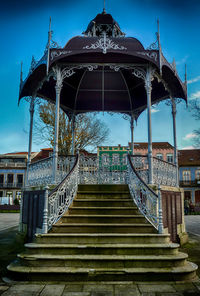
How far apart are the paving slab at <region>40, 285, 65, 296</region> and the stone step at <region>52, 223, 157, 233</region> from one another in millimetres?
1673

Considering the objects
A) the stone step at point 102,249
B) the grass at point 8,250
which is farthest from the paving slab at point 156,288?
the grass at point 8,250

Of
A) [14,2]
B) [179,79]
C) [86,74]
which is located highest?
[14,2]

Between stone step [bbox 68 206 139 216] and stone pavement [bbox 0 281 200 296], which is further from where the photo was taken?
stone step [bbox 68 206 139 216]

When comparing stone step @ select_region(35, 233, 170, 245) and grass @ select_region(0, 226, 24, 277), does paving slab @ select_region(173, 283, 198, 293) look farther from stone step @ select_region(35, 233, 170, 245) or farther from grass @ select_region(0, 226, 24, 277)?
grass @ select_region(0, 226, 24, 277)

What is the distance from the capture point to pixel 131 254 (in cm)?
478

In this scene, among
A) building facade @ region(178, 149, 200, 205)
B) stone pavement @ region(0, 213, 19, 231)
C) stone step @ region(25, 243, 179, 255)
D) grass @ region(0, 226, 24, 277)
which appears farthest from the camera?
building facade @ region(178, 149, 200, 205)

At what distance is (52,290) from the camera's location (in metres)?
3.82

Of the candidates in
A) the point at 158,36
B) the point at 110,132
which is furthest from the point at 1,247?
the point at 110,132

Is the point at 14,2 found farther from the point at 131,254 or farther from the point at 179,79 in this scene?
the point at 131,254

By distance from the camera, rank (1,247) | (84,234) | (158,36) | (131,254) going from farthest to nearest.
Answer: (158,36), (1,247), (84,234), (131,254)

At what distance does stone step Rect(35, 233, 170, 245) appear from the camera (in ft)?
16.8

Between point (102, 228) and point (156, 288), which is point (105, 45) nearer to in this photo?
point (102, 228)

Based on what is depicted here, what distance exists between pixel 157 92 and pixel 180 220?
533 cm

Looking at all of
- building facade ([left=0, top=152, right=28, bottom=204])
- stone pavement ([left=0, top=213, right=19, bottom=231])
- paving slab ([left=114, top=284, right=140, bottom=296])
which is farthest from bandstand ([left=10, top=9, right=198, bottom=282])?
building facade ([left=0, top=152, right=28, bottom=204])
